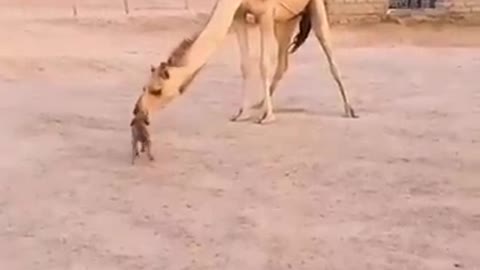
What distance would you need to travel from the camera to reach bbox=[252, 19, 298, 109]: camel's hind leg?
891 cm

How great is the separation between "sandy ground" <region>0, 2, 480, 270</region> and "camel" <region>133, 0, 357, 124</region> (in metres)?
0.30

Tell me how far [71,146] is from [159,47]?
577 centimetres

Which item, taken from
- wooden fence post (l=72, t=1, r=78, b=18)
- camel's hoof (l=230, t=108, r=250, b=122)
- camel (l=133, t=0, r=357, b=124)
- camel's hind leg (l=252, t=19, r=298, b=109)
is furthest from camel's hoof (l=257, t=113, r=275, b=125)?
wooden fence post (l=72, t=1, r=78, b=18)

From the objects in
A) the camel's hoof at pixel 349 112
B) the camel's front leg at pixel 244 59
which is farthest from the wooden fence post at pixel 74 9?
the camel's hoof at pixel 349 112

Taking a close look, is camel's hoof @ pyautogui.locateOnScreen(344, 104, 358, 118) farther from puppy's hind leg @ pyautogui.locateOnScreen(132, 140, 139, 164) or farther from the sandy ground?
puppy's hind leg @ pyautogui.locateOnScreen(132, 140, 139, 164)

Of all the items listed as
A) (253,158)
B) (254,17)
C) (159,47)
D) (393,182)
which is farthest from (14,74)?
(393,182)

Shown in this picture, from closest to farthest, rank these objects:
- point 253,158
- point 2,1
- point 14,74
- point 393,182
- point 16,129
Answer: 1. point 393,182
2. point 253,158
3. point 16,129
4. point 14,74
5. point 2,1

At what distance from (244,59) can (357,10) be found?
6495 millimetres

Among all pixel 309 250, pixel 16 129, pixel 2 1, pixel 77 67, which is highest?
pixel 309 250

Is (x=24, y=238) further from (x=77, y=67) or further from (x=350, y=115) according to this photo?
(x=77, y=67)

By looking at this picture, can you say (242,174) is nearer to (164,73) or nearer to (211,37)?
(164,73)

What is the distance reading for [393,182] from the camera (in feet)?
21.9

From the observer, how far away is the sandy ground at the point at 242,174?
211 inches

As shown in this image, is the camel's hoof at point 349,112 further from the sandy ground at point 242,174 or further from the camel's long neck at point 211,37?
the camel's long neck at point 211,37
